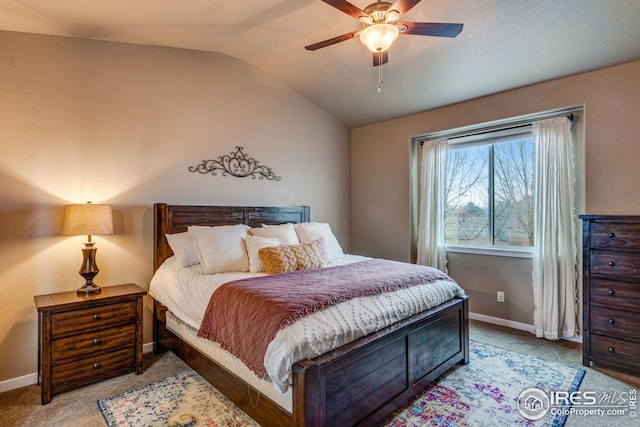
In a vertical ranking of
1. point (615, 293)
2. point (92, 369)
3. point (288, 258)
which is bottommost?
point (92, 369)

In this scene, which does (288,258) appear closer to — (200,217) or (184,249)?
(184,249)

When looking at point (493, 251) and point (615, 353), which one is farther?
point (493, 251)

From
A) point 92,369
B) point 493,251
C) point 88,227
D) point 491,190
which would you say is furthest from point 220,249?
point 491,190

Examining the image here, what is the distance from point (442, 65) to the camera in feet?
10.7

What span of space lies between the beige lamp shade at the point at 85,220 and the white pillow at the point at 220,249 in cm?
70

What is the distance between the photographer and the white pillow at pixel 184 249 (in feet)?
9.51

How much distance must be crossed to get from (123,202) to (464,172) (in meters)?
3.81

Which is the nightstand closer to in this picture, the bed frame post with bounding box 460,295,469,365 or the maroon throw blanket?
the maroon throw blanket

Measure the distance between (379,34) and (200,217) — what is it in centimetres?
237

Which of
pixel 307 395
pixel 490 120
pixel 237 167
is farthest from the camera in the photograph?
pixel 237 167

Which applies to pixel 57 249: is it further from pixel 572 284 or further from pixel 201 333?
pixel 572 284

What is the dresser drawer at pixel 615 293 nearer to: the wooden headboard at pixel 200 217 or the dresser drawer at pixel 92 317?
the wooden headboard at pixel 200 217

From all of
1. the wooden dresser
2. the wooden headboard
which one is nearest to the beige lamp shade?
the wooden headboard

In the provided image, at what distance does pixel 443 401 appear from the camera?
225cm
